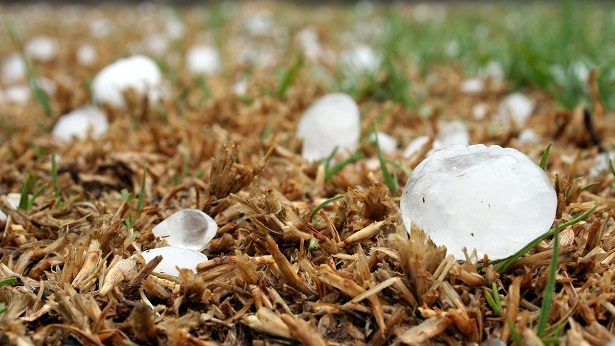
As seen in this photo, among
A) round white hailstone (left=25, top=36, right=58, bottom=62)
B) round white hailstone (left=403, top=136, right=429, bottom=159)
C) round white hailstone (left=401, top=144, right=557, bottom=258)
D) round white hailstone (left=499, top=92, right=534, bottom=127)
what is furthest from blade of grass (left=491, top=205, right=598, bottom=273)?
round white hailstone (left=25, top=36, right=58, bottom=62)

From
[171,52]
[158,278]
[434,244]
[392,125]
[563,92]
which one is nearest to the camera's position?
[434,244]

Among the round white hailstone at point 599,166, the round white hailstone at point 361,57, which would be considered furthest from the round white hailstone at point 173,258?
the round white hailstone at point 361,57

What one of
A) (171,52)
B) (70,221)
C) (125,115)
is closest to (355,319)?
(70,221)

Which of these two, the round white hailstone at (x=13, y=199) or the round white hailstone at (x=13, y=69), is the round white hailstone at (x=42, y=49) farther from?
the round white hailstone at (x=13, y=199)

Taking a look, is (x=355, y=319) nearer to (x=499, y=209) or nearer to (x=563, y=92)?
(x=499, y=209)

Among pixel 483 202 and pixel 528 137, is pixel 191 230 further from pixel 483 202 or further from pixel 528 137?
pixel 528 137
